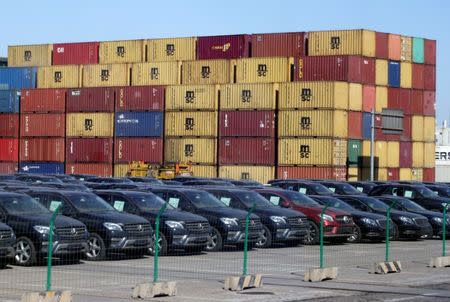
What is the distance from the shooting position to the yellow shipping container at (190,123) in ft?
203

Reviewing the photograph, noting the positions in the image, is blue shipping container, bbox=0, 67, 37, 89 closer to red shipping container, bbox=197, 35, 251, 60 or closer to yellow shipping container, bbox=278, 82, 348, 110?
red shipping container, bbox=197, 35, 251, 60

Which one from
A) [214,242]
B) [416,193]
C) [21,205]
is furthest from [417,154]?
[21,205]

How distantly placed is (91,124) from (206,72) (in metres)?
8.12

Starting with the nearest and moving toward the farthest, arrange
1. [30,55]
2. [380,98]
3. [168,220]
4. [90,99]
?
[168,220] → [380,98] → [90,99] → [30,55]

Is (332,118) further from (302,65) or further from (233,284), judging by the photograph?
(233,284)

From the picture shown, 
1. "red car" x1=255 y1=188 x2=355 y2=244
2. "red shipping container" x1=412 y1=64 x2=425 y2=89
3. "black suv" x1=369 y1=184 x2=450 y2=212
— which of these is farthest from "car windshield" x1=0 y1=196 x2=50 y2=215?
"red shipping container" x1=412 y1=64 x2=425 y2=89

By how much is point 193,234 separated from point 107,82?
47.1m

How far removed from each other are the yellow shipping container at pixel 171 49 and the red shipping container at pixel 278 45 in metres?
4.76

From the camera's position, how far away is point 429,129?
66.2m

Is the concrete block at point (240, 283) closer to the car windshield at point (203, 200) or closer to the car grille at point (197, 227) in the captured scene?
the car grille at point (197, 227)

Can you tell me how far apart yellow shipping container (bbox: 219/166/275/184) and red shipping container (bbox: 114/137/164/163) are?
4.68 metres

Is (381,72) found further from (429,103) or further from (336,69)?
(429,103)

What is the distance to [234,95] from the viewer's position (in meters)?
60.5

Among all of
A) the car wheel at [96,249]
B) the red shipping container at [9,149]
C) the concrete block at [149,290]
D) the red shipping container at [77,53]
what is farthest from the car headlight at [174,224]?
the red shipping container at [77,53]
